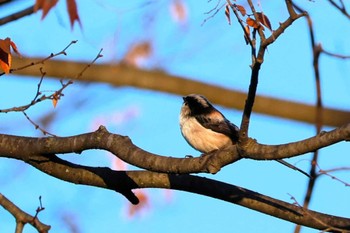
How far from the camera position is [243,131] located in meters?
3.06

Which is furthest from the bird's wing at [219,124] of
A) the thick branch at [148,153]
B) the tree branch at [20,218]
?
the tree branch at [20,218]

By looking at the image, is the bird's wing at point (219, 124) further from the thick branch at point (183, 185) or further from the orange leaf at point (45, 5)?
the orange leaf at point (45, 5)

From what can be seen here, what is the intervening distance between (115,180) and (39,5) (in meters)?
1.02

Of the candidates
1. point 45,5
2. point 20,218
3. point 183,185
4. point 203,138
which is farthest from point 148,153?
point 203,138

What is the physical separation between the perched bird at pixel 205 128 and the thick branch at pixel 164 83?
540 millimetres

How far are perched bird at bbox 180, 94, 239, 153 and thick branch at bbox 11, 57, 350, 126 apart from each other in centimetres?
54

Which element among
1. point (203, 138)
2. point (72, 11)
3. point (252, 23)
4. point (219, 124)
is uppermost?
point (219, 124)

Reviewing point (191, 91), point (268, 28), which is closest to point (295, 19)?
point (268, 28)

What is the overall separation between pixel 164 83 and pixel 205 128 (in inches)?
50.0

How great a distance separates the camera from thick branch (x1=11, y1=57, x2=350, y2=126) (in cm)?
615

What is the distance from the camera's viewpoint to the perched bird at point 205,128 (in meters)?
5.27

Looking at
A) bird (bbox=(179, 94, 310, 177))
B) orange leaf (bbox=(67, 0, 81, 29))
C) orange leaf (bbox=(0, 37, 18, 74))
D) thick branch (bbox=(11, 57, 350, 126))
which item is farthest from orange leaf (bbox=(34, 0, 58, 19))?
thick branch (bbox=(11, 57, 350, 126))

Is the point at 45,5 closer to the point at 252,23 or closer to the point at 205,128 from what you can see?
the point at 252,23

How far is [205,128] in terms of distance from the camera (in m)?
5.39
